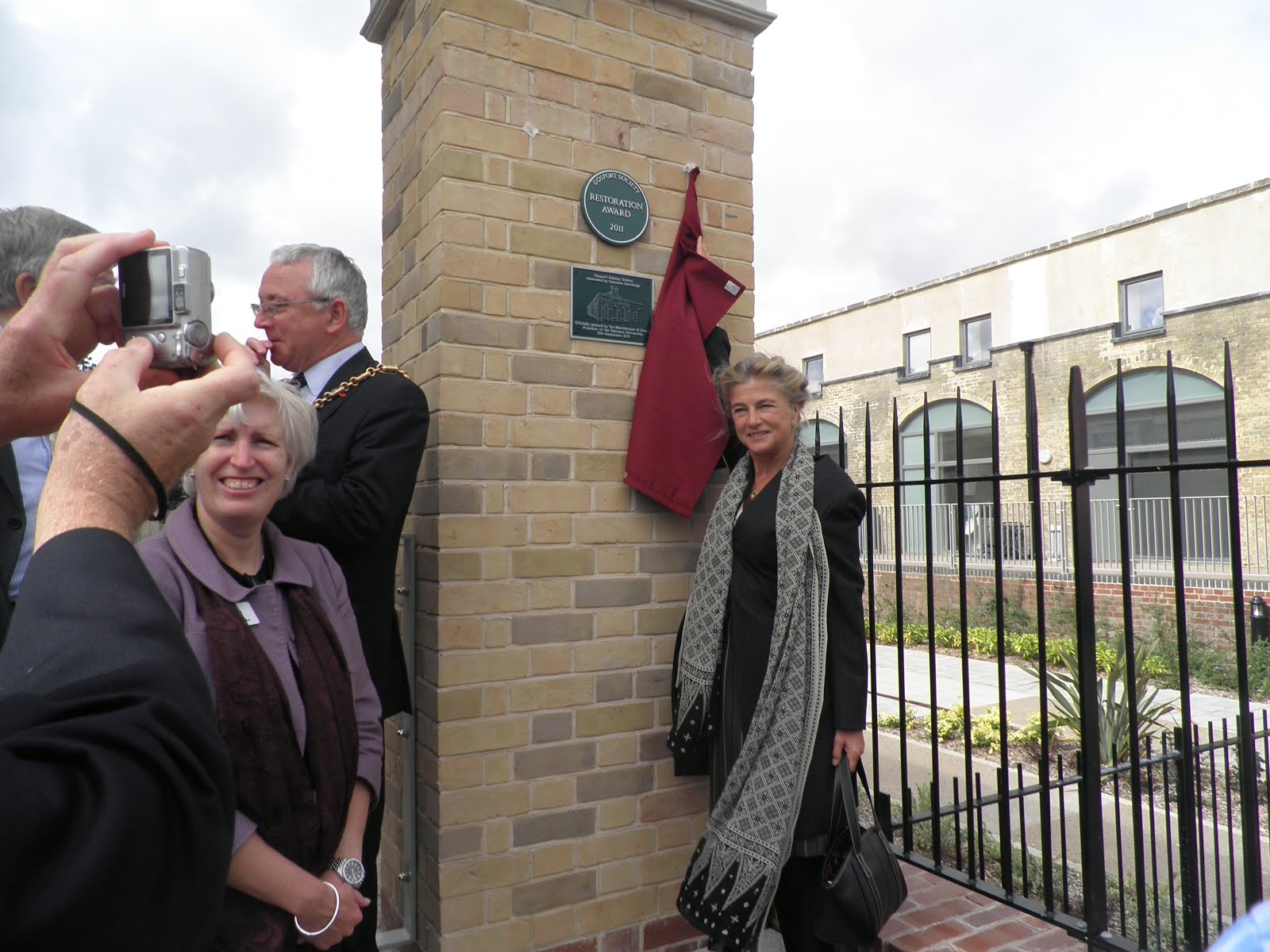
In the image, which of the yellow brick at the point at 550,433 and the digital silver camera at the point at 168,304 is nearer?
the digital silver camera at the point at 168,304

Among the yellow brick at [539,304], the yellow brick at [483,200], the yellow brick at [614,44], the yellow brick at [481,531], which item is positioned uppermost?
the yellow brick at [614,44]

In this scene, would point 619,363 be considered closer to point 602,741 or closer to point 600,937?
point 602,741

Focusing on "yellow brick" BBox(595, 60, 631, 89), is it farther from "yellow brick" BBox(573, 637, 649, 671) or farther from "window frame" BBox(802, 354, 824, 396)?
"window frame" BBox(802, 354, 824, 396)

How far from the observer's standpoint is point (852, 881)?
237cm

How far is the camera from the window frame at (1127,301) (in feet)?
55.3

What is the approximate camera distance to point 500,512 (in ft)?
8.82

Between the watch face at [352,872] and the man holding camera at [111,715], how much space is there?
1208 millimetres

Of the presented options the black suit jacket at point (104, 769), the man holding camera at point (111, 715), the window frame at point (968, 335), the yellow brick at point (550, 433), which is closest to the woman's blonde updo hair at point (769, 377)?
the yellow brick at point (550, 433)

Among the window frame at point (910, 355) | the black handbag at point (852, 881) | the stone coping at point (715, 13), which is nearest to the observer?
the black handbag at point (852, 881)

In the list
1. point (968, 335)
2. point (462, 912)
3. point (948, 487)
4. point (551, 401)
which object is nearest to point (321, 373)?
point (551, 401)

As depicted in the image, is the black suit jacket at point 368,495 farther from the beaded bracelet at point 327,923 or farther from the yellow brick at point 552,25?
the yellow brick at point 552,25

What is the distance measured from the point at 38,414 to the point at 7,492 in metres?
1.00

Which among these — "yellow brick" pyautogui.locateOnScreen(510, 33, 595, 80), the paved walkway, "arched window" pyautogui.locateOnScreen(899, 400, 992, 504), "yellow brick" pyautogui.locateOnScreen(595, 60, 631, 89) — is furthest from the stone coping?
"arched window" pyautogui.locateOnScreen(899, 400, 992, 504)

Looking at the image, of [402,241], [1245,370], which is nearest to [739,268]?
[402,241]
